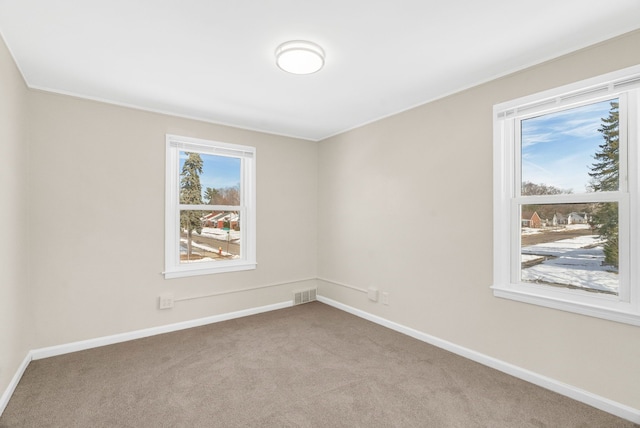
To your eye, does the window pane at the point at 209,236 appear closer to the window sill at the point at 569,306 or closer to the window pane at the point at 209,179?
the window pane at the point at 209,179

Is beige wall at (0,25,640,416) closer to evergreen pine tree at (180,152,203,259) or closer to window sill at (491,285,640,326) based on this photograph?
window sill at (491,285,640,326)

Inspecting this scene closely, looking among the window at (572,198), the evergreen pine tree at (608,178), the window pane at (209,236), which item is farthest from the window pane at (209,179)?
the evergreen pine tree at (608,178)

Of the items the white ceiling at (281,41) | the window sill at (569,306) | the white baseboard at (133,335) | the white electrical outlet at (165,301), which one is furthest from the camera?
the white electrical outlet at (165,301)

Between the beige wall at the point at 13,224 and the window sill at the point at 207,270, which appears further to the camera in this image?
the window sill at the point at 207,270

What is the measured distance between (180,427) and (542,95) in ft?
11.2

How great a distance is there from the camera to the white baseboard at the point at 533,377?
80.2 inches

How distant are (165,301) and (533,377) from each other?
352cm

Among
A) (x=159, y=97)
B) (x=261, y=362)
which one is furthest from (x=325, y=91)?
(x=261, y=362)

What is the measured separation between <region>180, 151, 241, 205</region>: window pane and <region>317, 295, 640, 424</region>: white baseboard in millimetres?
2500

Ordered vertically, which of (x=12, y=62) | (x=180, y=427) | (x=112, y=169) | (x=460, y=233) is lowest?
(x=180, y=427)

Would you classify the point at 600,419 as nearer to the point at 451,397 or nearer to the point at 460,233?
the point at 451,397

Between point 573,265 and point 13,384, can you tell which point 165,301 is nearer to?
point 13,384

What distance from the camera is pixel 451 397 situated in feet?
7.42

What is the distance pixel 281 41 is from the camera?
2148 millimetres
